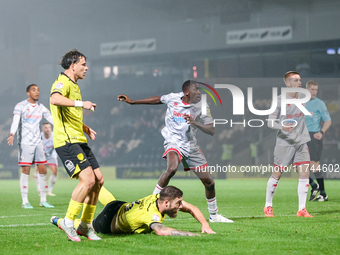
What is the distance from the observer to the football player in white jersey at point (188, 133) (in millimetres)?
6746

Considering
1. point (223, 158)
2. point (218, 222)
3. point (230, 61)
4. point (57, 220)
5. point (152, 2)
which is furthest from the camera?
point (152, 2)

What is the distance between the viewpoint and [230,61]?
28766mm

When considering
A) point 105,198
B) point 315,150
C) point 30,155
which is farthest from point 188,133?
point 315,150

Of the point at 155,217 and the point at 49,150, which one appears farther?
the point at 49,150

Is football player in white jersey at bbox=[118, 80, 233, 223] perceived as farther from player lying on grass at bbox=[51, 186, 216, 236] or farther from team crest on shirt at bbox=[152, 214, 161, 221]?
team crest on shirt at bbox=[152, 214, 161, 221]

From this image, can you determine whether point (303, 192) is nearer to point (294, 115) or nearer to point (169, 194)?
point (294, 115)

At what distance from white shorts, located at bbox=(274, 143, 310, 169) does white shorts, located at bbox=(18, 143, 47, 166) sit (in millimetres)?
5269

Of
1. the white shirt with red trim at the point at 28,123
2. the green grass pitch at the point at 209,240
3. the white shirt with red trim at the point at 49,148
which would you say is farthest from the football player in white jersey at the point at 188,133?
the white shirt with red trim at the point at 49,148

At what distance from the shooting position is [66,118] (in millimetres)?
5066

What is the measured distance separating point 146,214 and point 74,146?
1054 mm

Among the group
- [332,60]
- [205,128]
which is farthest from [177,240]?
[332,60]

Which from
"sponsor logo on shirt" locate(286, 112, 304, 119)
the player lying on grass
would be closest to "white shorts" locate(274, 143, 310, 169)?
"sponsor logo on shirt" locate(286, 112, 304, 119)

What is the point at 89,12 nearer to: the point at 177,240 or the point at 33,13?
the point at 33,13

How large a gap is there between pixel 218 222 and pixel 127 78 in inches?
1074
